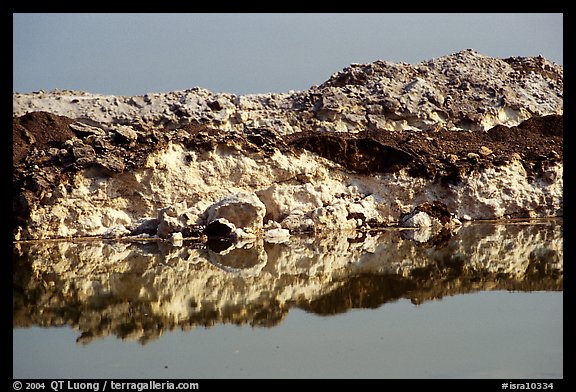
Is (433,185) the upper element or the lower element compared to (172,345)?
upper

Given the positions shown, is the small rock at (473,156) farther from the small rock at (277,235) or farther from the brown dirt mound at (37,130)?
the brown dirt mound at (37,130)

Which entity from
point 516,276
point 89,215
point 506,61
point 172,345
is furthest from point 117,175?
point 506,61

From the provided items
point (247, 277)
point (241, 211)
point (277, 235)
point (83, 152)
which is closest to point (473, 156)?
point (277, 235)

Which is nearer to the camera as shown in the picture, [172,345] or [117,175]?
[172,345]

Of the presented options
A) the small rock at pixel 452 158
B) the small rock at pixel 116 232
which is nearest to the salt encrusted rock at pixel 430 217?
the small rock at pixel 452 158

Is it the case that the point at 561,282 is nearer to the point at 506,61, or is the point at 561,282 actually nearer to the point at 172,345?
the point at 172,345

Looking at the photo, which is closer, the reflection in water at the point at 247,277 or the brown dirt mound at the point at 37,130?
the reflection in water at the point at 247,277

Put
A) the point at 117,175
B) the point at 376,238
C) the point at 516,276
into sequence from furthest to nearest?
the point at 117,175, the point at 376,238, the point at 516,276

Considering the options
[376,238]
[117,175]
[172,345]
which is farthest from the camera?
[117,175]
